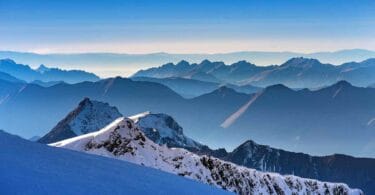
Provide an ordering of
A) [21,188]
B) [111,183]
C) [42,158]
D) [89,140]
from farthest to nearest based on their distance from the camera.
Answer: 1. [89,140]
2. [42,158]
3. [111,183]
4. [21,188]

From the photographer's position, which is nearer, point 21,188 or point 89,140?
point 21,188

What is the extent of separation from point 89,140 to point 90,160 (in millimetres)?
164914

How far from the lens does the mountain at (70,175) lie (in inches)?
691

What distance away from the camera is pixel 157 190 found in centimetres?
2003

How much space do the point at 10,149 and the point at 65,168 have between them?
285 centimetres

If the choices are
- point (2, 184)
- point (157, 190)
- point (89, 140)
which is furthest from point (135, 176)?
point (89, 140)

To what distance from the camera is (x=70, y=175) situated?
63.9 feet

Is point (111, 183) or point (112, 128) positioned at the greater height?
point (111, 183)

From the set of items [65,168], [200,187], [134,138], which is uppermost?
[65,168]

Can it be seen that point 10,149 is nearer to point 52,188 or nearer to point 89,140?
point 52,188

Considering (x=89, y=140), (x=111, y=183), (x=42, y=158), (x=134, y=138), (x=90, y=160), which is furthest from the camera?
(x=134, y=138)

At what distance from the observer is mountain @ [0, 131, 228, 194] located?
1756 cm

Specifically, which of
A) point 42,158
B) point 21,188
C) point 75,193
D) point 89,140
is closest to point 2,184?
point 21,188

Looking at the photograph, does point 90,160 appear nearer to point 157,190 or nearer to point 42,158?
point 42,158
